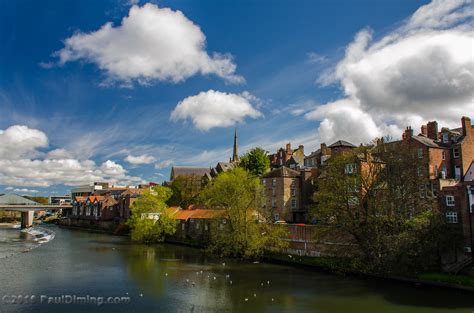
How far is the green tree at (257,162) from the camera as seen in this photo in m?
71.4

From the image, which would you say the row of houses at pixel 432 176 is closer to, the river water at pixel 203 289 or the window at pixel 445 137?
the window at pixel 445 137

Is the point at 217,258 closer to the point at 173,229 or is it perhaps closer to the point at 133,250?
the point at 133,250

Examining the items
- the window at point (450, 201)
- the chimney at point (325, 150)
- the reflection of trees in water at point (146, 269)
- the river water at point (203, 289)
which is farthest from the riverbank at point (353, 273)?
the chimney at point (325, 150)

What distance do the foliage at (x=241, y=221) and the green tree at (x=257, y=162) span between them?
20.3m

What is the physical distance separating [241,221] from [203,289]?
55.4 ft

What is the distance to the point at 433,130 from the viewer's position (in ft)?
165

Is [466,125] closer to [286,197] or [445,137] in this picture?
[445,137]

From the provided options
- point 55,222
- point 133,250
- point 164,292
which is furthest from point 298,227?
point 55,222

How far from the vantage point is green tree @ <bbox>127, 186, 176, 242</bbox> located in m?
62.2

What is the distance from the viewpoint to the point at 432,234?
3191cm

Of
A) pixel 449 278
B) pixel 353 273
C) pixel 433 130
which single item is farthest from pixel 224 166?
pixel 449 278

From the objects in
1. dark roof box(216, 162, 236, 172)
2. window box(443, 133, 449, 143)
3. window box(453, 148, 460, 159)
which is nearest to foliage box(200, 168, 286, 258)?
window box(453, 148, 460, 159)

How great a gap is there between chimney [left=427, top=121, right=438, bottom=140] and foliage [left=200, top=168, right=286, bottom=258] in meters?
23.8

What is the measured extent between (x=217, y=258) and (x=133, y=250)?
1483 centimetres
